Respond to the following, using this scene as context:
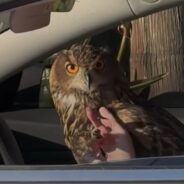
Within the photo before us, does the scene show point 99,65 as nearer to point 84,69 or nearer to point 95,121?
point 84,69

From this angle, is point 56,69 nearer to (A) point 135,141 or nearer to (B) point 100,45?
(B) point 100,45

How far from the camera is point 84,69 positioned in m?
3.10

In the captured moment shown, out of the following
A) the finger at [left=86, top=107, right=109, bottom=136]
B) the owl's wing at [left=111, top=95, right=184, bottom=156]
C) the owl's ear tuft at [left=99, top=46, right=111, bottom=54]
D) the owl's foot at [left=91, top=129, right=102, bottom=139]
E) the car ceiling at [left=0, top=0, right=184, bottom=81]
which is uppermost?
the car ceiling at [left=0, top=0, right=184, bottom=81]

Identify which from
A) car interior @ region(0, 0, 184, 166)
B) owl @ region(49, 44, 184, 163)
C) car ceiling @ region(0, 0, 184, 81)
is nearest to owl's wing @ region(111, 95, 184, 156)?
owl @ region(49, 44, 184, 163)

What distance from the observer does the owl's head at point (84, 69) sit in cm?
307

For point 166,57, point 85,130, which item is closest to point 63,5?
point 85,130

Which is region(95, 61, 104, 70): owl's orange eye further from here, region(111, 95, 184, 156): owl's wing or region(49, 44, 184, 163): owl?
region(111, 95, 184, 156): owl's wing

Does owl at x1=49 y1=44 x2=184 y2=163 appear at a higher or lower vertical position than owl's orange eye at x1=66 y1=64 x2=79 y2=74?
lower

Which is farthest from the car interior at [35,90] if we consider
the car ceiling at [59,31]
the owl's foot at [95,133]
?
the owl's foot at [95,133]

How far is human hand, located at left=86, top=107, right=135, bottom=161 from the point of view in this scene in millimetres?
2844

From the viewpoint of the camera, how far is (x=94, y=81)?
3.07 meters

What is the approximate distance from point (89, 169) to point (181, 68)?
192 cm

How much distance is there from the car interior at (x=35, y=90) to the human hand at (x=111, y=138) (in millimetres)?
214

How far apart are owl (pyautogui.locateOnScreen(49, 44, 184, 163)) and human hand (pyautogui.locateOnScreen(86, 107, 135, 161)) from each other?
0.02 metres
